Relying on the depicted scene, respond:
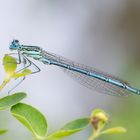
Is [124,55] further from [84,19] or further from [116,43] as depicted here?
[84,19]

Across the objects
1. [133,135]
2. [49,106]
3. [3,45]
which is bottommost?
[49,106]

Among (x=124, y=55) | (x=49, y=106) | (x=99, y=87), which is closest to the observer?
(x=99, y=87)

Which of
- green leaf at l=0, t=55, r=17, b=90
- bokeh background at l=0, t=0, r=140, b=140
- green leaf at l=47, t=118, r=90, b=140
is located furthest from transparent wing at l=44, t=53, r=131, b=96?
bokeh background at l=0, t=0, r=140, b=140

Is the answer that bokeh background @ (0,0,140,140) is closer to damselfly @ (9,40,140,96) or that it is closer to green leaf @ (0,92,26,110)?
damselfly @ (9,40,140,96)

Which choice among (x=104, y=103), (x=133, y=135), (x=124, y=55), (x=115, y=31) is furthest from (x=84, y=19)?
(x=133, y=135)

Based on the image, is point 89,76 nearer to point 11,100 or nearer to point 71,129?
point 11,100

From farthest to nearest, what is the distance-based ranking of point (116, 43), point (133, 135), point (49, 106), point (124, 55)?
point (116, 43) → point (124, 55) → point (49, 106) → point (133, 135)
